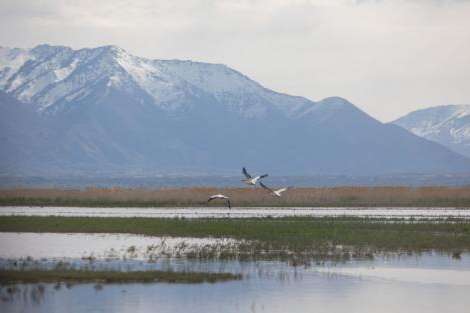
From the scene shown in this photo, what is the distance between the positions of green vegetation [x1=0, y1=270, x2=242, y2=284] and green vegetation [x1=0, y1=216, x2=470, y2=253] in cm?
812

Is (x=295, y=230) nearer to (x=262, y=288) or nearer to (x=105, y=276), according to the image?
(x=262, y=288)

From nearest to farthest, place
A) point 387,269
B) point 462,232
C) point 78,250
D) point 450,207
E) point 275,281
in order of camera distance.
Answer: point 275,281 < point 387,269 < point 78,250 < point 462,232 < point 450,207

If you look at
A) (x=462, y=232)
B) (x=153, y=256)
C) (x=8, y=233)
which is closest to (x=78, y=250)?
(x=153, y=256)

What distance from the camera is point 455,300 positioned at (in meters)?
34.8

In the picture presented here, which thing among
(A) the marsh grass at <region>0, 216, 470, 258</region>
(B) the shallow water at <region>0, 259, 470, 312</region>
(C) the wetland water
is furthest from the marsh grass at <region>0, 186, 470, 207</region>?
(B) the shallow water at <region>0, 259, 470, 312</region>

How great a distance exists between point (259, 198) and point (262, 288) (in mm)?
57297

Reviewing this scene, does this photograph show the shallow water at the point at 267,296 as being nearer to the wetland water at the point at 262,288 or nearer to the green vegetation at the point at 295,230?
the wetland water at the point at 262,288

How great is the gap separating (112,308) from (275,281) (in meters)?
7.41

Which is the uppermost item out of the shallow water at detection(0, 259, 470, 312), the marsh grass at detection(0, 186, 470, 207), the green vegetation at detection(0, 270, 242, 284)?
the marsh grass at detection(0, 186, 470, 207)

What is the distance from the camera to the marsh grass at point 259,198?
8849cm

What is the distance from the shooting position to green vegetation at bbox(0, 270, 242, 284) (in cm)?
3628

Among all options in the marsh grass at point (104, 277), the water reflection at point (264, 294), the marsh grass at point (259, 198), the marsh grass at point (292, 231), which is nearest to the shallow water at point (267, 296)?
the water reflection at point (264, 294)

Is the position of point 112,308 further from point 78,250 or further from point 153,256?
point 78,250

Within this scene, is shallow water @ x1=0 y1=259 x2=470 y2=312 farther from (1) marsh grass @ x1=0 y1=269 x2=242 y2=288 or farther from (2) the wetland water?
(1) marsh grass @ x1=0 y1=269 x2=242 y2=288
